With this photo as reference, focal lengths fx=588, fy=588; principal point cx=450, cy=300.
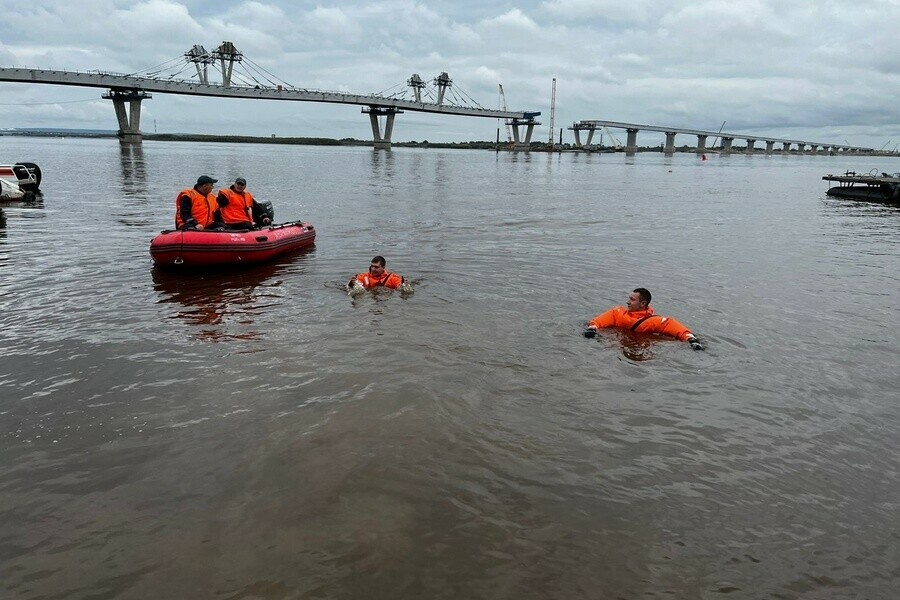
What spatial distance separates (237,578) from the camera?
418 cm

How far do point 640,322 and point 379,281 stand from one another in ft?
17.2

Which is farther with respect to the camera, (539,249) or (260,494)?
(539,249)

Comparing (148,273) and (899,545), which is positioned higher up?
(148,273)

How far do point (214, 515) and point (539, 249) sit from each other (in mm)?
14380

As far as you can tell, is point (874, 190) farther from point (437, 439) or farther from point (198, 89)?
point (198, 89)

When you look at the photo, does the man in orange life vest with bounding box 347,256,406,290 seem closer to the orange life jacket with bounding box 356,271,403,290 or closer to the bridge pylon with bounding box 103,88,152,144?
the orange life jacket with bounding box 356,271,403,290

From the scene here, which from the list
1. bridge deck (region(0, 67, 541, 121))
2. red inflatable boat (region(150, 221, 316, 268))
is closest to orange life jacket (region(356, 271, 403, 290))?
red inflatable boat (region(150, 221, 316, 268))

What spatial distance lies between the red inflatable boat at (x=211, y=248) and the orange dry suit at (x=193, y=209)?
59cm

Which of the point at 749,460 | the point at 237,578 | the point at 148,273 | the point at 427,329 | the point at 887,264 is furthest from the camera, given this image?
the point at 887,264

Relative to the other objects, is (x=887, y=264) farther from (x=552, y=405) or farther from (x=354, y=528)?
(x=354, y=528)

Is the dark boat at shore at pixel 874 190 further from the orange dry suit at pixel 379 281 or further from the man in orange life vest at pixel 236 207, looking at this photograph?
the man in orange life vest at pixel 236 207

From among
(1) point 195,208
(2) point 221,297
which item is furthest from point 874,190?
(2) point 221,297

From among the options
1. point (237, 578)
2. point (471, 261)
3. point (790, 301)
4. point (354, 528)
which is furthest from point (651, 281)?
point (237, 578)

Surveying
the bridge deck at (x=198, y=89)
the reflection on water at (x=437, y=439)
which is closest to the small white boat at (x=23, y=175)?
the reflection on water at (x=437, y=439)
